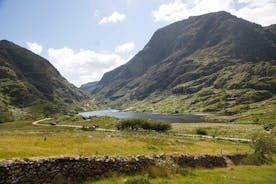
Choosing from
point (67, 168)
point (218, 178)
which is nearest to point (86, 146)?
point (218, 178)

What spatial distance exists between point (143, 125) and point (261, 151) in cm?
11184

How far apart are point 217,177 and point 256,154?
1869 centimetres

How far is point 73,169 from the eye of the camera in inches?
872

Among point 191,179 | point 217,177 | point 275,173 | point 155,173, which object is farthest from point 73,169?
point 275,173

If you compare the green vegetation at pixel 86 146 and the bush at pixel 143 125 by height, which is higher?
the bush at pixel 143 125

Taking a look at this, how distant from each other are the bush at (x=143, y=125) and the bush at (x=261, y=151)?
105m

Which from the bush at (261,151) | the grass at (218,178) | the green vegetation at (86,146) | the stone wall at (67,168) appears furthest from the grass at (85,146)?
the grass at (218,178)

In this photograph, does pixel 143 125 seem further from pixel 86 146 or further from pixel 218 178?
pixel 218 178

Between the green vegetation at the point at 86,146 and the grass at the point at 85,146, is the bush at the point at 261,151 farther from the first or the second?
the green vegetation at the point at 86,146

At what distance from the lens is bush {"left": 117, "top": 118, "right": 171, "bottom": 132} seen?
509 ft

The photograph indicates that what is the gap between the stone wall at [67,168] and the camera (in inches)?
757

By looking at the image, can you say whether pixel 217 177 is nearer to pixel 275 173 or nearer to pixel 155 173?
pixel 155 173

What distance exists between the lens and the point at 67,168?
2181 cm

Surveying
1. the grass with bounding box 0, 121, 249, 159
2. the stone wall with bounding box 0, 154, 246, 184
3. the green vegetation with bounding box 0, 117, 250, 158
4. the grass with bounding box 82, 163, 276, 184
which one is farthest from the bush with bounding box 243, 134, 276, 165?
the stone wall with bounding box 0, 154, 246, 184
